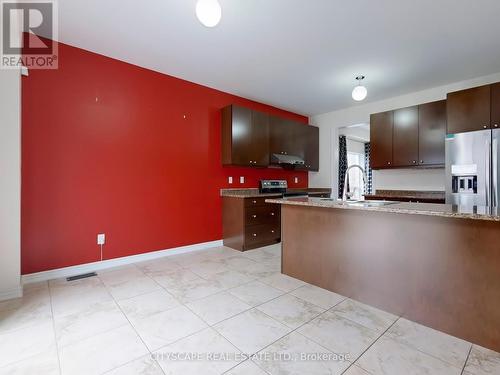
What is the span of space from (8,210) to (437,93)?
234 inches

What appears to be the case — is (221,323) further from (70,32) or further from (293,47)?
(70,32)

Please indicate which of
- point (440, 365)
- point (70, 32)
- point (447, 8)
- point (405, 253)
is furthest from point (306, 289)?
point (70, 32)

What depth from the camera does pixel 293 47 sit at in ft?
9.50

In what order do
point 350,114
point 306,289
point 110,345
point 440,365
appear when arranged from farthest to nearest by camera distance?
point 350,114
point 306,289
point 110,345
point 440,365

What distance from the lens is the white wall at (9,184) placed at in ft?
7.41

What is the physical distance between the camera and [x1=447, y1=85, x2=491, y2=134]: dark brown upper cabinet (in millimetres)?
3174

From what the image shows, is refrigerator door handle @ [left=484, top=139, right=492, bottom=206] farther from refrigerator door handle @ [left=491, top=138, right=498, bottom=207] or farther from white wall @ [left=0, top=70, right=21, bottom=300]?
white wall @ [left=0, top=70, right=21, bottom=300]

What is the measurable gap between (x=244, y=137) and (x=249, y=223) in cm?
149

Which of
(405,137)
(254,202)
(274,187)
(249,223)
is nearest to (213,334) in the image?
(249,223)

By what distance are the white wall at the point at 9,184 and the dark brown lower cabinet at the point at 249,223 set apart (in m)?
2.59

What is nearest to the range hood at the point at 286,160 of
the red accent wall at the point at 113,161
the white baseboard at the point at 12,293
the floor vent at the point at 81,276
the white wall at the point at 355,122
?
the white wall at the point at 355,122

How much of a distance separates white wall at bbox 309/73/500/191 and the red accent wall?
2.71 meters

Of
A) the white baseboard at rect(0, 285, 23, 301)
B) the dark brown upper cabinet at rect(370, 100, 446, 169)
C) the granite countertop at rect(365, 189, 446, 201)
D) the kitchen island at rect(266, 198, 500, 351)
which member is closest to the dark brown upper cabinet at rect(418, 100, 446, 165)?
the dark brown upper cabinet at rect(370, 100, 446, 169)

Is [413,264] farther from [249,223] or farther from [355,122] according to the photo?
[355,122]
